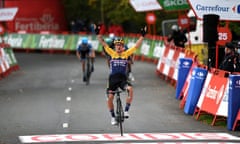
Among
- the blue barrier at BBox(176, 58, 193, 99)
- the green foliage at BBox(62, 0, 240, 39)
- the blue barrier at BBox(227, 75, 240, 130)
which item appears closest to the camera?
the blue barrier at BBox(227, 75, 240, 130)

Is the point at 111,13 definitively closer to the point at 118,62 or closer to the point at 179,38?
the point at 179,38

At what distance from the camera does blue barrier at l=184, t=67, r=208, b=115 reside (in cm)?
1936

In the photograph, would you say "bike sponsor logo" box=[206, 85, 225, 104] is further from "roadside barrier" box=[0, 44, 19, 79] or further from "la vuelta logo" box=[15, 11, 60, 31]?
"la vuelta logo" box=[15, 11, 60, 31]

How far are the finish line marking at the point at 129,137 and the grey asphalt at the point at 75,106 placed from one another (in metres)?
0.47

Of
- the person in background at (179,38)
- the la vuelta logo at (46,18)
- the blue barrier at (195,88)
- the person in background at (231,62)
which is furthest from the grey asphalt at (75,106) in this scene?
the la vuelta logo at (46,18)

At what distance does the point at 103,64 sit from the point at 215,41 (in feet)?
72.0

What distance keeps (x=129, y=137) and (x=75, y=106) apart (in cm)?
619

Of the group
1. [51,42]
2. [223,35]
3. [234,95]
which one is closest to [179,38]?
[223,35]

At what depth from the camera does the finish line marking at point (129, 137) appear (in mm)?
15695

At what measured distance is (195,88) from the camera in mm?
19625

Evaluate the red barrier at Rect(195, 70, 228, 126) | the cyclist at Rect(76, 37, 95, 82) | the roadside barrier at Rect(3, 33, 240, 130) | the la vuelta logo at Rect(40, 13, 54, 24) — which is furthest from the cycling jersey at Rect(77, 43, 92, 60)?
the la vuelta logo at Rect(40, 13, 54, 24)

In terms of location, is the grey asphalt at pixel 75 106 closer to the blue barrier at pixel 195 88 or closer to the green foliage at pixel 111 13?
the blue barrier at pixel 195 88

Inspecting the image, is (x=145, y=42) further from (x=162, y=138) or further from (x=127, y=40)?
(x=162, y=138)

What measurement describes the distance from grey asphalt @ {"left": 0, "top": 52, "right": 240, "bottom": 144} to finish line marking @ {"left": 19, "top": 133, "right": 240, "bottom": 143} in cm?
47
